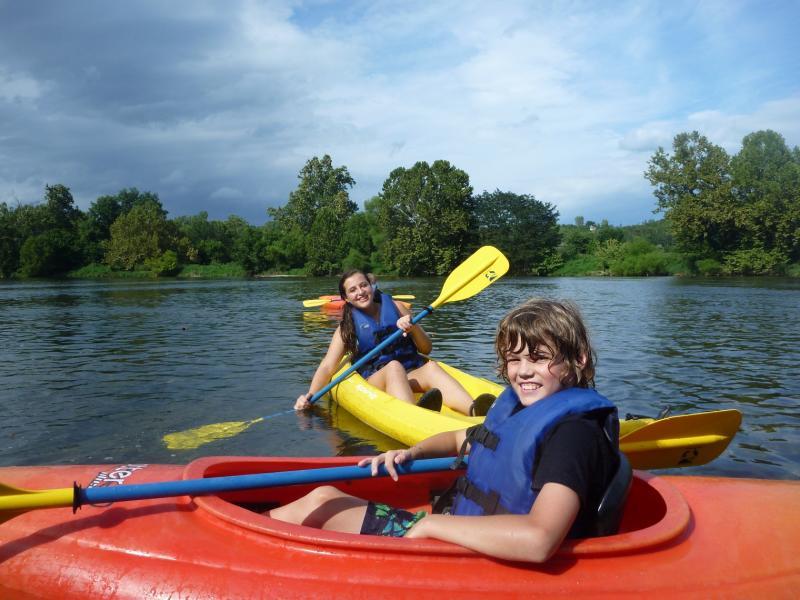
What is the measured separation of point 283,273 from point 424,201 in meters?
12.6

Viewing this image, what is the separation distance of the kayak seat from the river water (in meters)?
2.30

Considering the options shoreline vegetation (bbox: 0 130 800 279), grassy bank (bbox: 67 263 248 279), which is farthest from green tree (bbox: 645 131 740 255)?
grassy bank (bbox: 67 263 248 279)

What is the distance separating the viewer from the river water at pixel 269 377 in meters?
4.37

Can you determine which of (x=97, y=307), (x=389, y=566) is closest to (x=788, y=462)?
(x=389, y=566)

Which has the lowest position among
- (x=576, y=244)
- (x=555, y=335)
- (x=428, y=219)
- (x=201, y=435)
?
(x=201, y=435)

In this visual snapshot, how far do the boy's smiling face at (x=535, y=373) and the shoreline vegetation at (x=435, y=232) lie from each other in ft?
103

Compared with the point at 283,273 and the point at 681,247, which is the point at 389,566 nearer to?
the point at 681,247

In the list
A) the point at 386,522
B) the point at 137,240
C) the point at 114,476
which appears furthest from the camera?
the point at 137,240

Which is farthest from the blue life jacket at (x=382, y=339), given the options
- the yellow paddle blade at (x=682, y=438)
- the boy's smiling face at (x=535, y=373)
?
the boy's smiling face at (x=535, y=373)

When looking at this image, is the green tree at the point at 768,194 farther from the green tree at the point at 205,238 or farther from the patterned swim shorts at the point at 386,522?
the green tree at the point at 205,238

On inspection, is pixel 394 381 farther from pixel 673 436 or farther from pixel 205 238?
pixel 205 238

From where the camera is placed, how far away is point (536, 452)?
1.69m

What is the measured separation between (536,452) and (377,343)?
10.7 feet

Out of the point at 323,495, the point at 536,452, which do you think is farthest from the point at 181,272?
the point at 536,452
